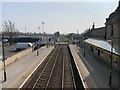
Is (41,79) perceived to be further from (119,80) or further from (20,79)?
(119,80)

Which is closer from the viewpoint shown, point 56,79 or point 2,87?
point 2,87

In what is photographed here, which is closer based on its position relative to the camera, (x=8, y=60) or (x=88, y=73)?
(x=88, y=73)

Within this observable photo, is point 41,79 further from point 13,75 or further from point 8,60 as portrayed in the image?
point 8,60

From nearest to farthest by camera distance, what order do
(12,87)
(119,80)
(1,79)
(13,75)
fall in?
1. (12,87)
2. (119,80)
3. (1,79)
4. (13,75)

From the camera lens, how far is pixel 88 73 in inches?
1054

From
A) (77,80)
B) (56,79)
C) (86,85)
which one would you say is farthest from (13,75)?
(86,85)

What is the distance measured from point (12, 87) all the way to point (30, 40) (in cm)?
8853

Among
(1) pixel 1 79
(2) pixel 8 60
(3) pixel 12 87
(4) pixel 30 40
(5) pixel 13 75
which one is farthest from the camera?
(4) pixel 30 40

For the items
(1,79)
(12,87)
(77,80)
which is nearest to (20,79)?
(1,79)

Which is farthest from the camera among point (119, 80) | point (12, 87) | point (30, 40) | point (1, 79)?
point (30, 40)

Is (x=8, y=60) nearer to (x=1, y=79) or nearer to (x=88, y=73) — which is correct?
(x=1, y=79)

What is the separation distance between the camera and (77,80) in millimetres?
24109

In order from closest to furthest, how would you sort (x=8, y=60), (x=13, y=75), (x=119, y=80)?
(x=119, y=80), (x=13, y=75), (x=8, y=60)

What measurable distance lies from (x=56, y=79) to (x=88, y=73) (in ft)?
13.8
